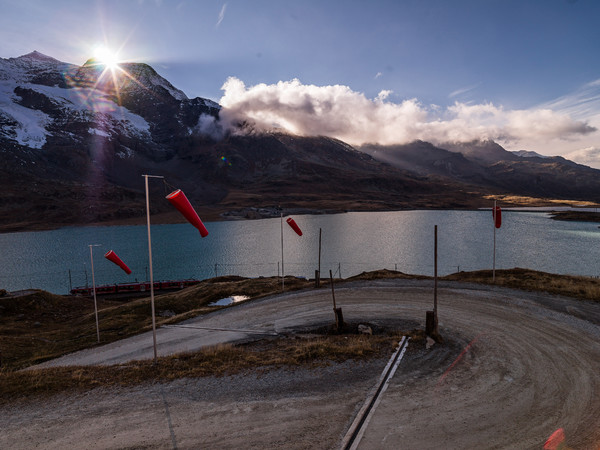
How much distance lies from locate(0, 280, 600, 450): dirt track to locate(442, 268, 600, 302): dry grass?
22.6ft

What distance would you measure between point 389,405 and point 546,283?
85.0 ft

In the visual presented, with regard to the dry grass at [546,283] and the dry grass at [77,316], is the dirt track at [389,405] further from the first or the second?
the dry grass at [77,316]

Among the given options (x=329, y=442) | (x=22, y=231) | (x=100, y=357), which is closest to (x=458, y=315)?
(x=329, y=442)

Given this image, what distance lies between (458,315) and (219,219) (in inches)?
7055

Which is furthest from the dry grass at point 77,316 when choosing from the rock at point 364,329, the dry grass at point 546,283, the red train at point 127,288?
the dry grass at point 546,283

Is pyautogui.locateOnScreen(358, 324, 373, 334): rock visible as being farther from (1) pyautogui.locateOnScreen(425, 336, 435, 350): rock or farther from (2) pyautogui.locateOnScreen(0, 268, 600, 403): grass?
(1) pyautogui.locateOnScreen(425, 336, 435, 350): rock

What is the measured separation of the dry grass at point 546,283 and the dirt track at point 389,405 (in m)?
6.89

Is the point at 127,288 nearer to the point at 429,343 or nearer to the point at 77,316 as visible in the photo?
the point at 77,316

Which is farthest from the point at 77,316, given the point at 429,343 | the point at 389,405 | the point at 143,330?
the point at 389,405

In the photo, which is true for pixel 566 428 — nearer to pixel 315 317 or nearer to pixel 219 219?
pixel 315 317

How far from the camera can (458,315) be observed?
22328 mm

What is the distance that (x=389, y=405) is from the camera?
12.1 metres

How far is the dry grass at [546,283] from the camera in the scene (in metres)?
25.5

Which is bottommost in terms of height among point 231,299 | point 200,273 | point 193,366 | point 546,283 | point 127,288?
point 200,273
